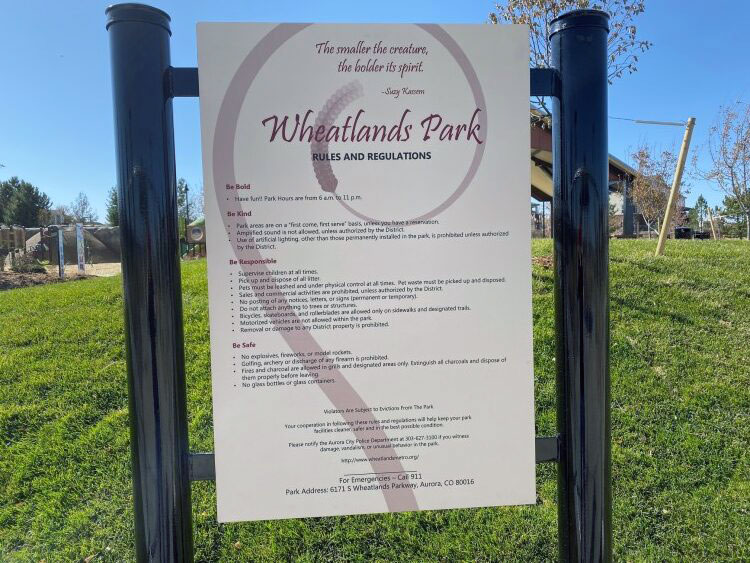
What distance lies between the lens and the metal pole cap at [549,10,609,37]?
180cm

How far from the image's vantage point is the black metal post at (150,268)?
5.55ft

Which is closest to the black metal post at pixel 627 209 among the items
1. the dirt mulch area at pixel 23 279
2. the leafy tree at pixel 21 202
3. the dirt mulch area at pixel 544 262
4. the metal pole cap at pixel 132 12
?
the dirt mulch area at pixel 544 262

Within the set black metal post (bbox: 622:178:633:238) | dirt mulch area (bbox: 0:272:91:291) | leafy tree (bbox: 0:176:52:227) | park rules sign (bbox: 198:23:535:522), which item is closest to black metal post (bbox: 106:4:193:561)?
park rules sign (bbox: 198:23:535:522)

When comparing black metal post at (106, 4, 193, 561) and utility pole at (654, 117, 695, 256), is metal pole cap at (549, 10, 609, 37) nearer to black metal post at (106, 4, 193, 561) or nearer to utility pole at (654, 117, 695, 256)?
black metal post at (106, 4, 193, 561)

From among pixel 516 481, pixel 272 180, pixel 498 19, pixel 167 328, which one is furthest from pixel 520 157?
pixel 498 19

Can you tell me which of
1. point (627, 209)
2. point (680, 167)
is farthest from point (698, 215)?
point (680, 167)

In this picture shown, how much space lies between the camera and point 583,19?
1.80 meters

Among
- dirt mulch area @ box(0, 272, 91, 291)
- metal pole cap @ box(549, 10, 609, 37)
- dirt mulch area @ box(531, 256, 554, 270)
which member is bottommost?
dirt mulch area @ box(0, 272, 91, 291)

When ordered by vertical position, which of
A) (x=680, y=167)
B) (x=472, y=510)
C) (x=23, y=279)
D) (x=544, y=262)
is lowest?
(x=472, y=510)

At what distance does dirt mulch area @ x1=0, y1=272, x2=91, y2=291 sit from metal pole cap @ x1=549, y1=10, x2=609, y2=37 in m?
11.7

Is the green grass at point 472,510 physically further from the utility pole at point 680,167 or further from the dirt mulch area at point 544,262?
the utility pole at point 680,167

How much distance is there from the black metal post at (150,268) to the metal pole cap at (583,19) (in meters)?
1.37

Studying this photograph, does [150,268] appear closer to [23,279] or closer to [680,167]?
[680,167]

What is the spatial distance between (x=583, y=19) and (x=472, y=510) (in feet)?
9.17
